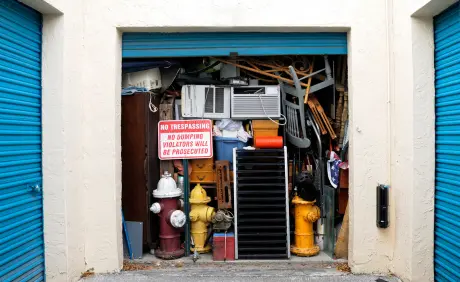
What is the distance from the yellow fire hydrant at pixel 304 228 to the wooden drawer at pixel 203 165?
48.8 inches

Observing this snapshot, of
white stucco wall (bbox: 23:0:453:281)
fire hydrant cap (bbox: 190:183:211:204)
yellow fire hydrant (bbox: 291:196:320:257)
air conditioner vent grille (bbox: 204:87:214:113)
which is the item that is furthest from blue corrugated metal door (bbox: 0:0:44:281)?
yellow fire hydrant (bbox: 291:196:320:257)

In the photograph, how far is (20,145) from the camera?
4219 mm

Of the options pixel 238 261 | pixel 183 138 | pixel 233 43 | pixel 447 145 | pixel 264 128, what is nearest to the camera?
pixel 447 145

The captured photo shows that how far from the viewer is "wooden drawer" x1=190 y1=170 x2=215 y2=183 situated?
6043mm

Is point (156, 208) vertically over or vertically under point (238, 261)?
over

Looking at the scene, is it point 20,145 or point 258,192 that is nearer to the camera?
point 20,145

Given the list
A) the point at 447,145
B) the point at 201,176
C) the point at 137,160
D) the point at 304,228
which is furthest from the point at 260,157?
the point at 447,145

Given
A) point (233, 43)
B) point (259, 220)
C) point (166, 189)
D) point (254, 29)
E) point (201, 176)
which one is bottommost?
point (259, 220)

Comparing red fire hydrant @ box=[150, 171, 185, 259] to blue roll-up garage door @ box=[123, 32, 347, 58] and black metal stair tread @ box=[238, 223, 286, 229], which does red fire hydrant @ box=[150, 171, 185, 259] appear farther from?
blue roll-up garage door @ box=[123, 32, 347, 58]

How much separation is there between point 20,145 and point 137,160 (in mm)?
1684

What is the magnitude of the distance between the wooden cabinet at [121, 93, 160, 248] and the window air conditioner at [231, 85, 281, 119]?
1.24 meters

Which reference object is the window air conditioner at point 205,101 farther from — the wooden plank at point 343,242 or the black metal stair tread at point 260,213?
the wooden plank at point 343,242

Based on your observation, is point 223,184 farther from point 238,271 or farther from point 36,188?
point 36,188

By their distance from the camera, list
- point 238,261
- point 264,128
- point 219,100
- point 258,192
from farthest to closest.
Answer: point 219,100
point 264,128
point 258,192
point 238,261
